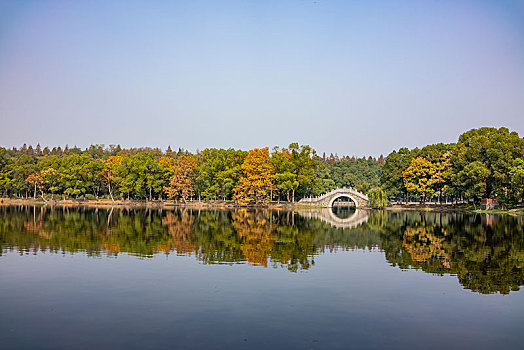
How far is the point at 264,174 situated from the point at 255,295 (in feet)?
249

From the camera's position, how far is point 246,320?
1316 centimetres

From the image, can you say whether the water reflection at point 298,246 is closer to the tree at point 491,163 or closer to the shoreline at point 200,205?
the tree at point 491,163

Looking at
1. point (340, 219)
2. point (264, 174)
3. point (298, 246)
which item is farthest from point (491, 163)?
point (298, 246)

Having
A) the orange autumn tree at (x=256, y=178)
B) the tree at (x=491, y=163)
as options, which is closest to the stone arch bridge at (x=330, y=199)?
the orange autumn tree at (x=256, y=178)

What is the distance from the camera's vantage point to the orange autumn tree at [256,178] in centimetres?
9169

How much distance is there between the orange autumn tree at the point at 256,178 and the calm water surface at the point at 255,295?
60.9 m

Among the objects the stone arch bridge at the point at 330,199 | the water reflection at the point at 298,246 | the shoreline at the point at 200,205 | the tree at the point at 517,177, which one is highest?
the tree at the point at 517,177

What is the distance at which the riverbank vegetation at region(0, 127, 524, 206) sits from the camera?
77.9 meters

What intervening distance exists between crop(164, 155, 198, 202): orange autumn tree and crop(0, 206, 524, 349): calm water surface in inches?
2624

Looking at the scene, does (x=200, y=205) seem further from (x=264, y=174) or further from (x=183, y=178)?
(x=264, y=174)

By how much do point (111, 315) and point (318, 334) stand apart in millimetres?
6191

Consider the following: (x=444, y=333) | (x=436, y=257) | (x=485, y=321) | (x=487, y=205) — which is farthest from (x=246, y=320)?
(x=487, y=205)

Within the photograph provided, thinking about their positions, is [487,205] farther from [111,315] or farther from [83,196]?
[83,196]

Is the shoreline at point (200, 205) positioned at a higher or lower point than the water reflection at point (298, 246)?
higher
